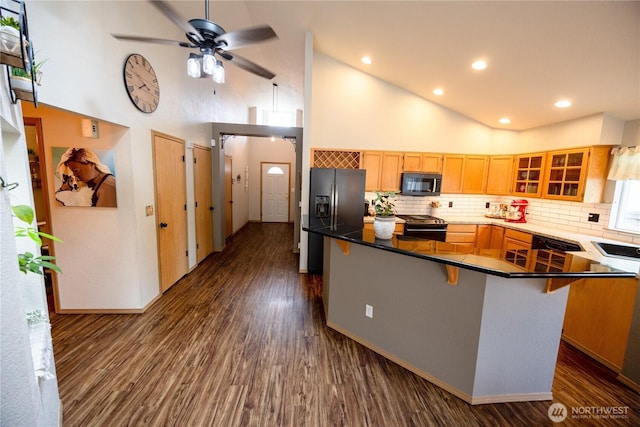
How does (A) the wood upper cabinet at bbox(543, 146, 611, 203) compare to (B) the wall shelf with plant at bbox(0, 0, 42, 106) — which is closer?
(B) the wall shelf with plant at bbox(0, 0, 42, 106)

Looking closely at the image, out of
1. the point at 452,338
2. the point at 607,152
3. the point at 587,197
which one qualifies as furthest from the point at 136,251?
the point at 607,152

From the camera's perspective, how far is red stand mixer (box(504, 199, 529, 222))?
174 inches

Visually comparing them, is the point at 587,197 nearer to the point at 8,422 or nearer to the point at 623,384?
the point at 623,384

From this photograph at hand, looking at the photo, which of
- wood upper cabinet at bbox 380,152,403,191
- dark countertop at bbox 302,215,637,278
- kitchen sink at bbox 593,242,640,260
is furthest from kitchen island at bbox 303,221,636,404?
wood upper cabinet at bbox 380,152,403,191

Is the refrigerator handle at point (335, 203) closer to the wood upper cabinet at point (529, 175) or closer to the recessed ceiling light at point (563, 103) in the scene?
the recessed ceiling light at point (563, 103)

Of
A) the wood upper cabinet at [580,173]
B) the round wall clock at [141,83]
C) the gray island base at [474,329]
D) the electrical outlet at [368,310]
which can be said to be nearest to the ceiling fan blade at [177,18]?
the round wall clock at [141,83]

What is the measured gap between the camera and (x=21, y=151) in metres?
1.41

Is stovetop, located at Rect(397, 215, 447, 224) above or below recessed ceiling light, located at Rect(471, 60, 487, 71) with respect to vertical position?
below

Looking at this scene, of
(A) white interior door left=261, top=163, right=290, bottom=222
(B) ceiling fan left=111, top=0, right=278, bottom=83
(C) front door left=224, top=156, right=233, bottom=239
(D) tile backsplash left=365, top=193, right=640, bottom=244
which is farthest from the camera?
(A) white interior door left=261, top=163, right=290, bottom=222

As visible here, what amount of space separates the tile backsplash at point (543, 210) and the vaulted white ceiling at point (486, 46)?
1.21 m

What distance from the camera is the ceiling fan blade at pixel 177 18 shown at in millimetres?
1630

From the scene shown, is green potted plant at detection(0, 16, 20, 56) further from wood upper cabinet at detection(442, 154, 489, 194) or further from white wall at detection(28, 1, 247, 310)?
wood upper cabinet at detection(442, 154, 489, 194)

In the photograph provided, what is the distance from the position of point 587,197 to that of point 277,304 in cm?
420

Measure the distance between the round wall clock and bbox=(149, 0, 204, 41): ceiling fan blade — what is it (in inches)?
49.2
